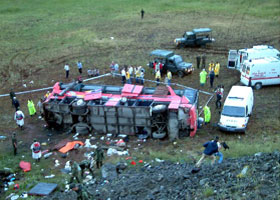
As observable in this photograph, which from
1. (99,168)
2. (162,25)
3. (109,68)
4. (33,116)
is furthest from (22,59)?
(99,168)

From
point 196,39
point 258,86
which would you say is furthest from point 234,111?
point 196,39

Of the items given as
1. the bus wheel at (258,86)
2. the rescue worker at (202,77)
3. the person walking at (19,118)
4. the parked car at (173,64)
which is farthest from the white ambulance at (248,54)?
the person walking at (19,118)

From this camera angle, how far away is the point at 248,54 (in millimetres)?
25109

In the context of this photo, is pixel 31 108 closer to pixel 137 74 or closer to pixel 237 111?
pixel 137 74

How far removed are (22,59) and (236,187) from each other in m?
25.2

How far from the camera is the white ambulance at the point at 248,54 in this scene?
25062mm

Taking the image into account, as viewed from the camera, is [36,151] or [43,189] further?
[36,151]

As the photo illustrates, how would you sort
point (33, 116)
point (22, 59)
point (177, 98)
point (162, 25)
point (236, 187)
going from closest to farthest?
point (236, 187) → point (177, 98) → point (33, 116) → point (22, 59) → point (162, 25)

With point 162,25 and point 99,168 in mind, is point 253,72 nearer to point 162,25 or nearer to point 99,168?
point 99,168

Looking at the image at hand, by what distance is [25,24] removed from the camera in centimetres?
4131

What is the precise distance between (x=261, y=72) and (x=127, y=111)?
1047 centimetres

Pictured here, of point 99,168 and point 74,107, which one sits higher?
point 74,107

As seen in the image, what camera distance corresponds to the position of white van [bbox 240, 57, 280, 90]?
74.3ft

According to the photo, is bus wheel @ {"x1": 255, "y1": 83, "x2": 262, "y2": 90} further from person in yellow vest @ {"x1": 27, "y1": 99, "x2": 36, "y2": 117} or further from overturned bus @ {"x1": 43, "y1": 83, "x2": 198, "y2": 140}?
person in yellow vest @ {"x1": 27, "y1": 99, "x2": 36, "y2": 117}
